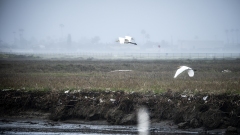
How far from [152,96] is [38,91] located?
26.1ft

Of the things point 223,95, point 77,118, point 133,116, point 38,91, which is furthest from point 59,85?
point 223,95

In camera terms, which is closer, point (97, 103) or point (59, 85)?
point (97, 103)

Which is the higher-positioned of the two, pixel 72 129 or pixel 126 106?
pixel 126 106

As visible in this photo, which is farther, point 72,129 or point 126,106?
point 126,106

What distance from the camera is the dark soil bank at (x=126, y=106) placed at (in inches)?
798

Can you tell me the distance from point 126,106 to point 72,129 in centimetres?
375

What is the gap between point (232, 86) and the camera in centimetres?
2364

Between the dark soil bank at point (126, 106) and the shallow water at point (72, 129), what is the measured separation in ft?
1.85

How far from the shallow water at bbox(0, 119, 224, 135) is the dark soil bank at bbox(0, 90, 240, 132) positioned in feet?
1.85

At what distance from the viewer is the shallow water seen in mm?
19641

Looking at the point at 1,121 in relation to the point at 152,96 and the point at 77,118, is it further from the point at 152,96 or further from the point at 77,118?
the point at 152,96

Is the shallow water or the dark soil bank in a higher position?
the dark soil bank

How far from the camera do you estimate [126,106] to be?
71.2ft

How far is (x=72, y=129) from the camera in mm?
20469
